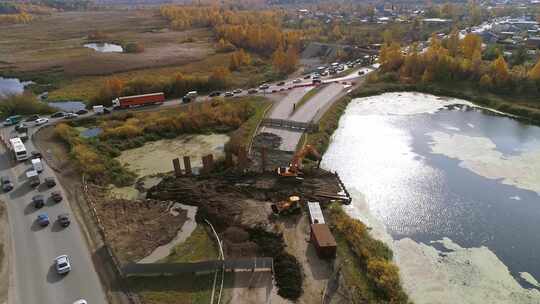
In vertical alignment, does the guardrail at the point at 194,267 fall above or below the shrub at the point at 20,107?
below

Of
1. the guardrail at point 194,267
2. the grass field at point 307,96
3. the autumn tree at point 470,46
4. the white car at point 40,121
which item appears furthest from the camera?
the autumn tree at point 470,46

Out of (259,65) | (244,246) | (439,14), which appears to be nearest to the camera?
(244,246)

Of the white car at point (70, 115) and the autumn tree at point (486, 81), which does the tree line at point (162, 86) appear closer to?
the white car at point (70, 115)

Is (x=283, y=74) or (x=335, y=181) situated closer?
(x=335, y=181)

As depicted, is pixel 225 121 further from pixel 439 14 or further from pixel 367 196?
pixel 439 14

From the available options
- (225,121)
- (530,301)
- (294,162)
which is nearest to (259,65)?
(225,121)

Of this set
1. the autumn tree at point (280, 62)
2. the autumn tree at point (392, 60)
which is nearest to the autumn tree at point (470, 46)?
the autumn tree at point (392, 60)

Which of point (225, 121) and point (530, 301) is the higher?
point (225, 121)

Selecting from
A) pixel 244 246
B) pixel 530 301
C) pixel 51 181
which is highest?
pixel 51 181
